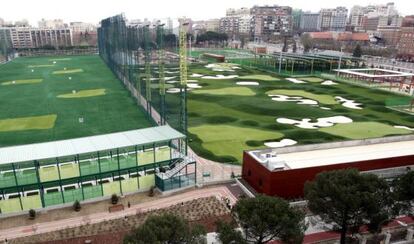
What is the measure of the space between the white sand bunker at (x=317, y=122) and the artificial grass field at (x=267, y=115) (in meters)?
0.96

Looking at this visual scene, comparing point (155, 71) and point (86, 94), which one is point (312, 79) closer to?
point (155, 71)

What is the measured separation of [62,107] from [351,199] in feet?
146

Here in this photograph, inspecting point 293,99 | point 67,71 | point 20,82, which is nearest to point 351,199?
point 293,99

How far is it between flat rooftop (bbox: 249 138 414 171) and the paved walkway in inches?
160

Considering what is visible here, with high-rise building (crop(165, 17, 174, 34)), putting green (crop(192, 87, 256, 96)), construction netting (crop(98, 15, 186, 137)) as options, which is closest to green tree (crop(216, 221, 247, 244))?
construction netting (crop(98, 15, 186, 137))

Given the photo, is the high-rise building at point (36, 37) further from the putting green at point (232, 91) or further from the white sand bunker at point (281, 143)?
the white sand bunker at point (281, 143)

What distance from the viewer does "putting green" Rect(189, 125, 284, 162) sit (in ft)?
114

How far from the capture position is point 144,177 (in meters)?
27.1

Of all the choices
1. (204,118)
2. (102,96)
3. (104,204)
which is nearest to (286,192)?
(104,204)

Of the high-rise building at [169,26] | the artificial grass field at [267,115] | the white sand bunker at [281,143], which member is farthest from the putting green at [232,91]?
the high-rise building at [169,26]

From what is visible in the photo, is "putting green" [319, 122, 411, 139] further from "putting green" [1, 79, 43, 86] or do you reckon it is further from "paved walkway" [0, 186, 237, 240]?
"putting green" [1, 79, 43, 86]

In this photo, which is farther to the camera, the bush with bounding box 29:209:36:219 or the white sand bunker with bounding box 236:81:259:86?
the white sand bunker with bounding box 236:81:259:86

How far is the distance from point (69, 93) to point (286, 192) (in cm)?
4740

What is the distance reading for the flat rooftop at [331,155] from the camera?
25.6 metres
